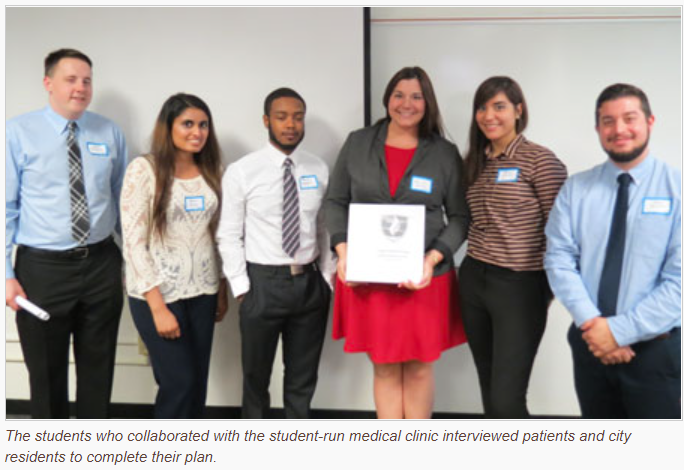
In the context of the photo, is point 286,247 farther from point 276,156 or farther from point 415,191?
point 415,191

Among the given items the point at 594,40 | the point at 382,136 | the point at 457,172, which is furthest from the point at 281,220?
the point at 594,40

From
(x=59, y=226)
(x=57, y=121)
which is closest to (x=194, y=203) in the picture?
(x=59, y=226)

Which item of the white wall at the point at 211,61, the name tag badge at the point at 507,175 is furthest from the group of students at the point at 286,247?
the white wall at the point at 211,61

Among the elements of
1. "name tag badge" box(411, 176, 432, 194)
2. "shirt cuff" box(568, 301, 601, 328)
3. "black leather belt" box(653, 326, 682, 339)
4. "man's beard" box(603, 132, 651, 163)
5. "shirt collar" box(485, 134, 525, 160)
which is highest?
"shirt collar" box(485, 134, 525, 160)

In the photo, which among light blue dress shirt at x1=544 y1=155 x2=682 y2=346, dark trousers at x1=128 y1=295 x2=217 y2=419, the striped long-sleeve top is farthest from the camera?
dark trousers at x1=128 y1=295 x2=217 y2=419

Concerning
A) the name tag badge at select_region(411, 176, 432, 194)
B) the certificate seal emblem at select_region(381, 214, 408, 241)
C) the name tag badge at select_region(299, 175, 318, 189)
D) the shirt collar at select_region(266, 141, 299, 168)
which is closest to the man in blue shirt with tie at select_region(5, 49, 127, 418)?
the shirt collar at select_region(266, 141, 299, 168)

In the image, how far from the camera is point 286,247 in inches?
80.3

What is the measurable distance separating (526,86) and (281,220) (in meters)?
1.37

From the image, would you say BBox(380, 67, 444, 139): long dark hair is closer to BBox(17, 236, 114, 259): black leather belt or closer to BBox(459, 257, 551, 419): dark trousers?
BBox(459, 257, 551, 419): dark trousers

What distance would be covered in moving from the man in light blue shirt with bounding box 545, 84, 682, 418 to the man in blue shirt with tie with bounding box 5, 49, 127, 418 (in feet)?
6.01

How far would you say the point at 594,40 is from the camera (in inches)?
92.9

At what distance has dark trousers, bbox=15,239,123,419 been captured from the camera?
206cm

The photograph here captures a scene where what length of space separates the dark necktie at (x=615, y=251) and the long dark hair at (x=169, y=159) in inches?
58.3
